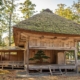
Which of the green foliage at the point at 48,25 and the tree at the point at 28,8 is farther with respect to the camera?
the tree at the point at 28,8

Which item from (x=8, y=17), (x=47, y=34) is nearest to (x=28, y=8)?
(x=8, y=17)

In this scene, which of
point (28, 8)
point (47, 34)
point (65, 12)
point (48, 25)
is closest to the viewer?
point (47, 34)

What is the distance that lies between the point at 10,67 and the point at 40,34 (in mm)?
9046

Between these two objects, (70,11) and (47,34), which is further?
(70,11)

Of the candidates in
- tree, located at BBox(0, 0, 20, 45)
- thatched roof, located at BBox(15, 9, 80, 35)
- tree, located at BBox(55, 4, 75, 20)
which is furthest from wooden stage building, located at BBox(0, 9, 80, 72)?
tree, located at BBox(0, 0, 20, 45)

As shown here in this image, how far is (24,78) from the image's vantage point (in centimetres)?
1063

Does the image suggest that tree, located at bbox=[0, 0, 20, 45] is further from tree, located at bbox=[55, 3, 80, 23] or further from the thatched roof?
the thatched roof

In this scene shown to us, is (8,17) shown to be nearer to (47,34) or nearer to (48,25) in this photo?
(48,25)

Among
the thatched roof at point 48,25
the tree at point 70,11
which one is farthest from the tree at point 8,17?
the thatched roof at point 48,25

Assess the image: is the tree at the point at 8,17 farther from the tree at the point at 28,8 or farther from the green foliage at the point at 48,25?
the green foliage at the point at 48,25

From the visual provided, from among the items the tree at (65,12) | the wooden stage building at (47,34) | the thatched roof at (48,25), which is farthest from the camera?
the tree at (65,12)

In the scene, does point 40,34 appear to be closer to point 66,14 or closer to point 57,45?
point 57,45

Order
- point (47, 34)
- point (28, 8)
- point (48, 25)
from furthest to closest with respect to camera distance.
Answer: point (28, 8)
point (48, 25)
point (47, 34)

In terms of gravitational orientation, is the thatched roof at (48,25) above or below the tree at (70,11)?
below
